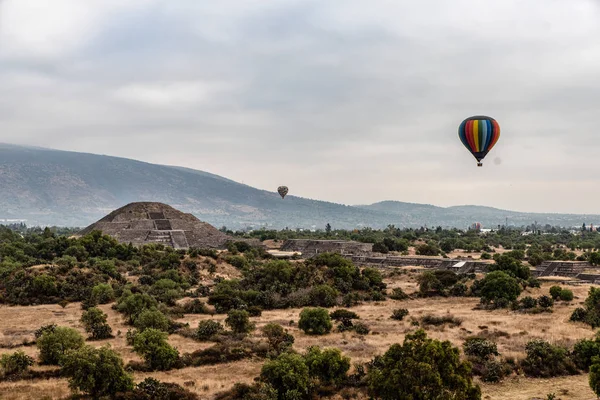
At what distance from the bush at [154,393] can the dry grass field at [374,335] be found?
87 centimetres

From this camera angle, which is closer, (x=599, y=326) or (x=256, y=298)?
(x=599, y=326)

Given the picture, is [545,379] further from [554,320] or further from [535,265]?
[535,265]

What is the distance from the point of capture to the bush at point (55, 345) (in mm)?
28500

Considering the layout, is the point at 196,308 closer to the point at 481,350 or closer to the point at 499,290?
the point at 481,350

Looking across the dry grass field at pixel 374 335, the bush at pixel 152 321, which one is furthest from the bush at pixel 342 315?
the bush at pixel 152 321

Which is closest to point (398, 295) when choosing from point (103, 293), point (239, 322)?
point (239, 322)

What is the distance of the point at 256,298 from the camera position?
4853cm

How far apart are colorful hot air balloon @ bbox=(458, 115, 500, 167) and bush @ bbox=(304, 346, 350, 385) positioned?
3743cm

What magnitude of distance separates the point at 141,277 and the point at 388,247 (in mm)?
49061

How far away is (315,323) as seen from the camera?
3566 centimetres

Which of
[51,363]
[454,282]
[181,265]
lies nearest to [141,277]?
[181,265]

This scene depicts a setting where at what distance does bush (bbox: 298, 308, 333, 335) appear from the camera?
35625 mm

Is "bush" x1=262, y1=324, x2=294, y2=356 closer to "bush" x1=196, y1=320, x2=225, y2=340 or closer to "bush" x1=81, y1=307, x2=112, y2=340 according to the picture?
"bush" x1=196, y1=320, x2=225, y2=340

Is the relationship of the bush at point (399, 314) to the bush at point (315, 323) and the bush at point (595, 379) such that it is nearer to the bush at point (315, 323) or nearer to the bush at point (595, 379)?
the bush at point (315, 323)
